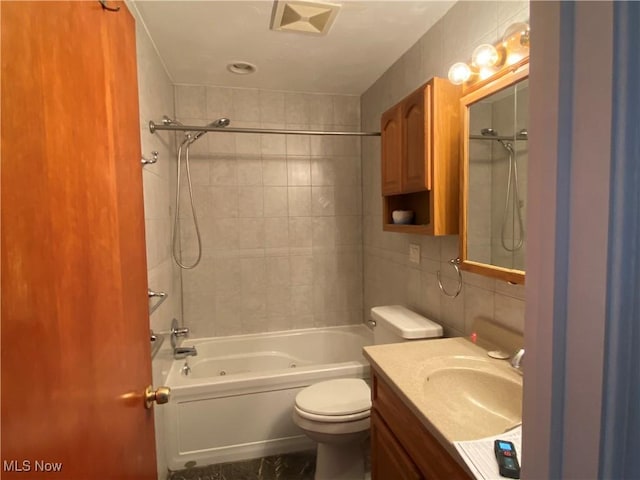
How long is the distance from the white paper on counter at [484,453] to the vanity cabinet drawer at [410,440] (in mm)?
65

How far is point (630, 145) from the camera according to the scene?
0.32m

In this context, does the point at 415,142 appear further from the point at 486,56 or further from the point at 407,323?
the point at 407,323

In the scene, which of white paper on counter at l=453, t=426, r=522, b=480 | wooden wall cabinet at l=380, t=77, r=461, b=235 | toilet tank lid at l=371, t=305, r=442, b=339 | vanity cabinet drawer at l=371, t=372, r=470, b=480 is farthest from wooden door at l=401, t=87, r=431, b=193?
white paper on counter at l=453, t=426, r=522, b=480

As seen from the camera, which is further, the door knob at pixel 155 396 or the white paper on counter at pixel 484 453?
the door knob at pixel 155 396

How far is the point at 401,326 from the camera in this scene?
1721 millimetres

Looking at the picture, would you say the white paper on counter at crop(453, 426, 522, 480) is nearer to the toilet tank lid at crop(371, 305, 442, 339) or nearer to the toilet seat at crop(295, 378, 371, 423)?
the toilet tank lid at crop(371, 305, 442, 339)

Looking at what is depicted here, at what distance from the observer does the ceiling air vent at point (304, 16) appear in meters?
1.57

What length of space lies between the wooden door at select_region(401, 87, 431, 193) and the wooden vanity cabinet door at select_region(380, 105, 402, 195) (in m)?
0.04

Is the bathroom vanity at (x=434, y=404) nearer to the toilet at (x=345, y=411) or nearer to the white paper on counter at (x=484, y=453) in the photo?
the white paper on counter at (x=484, y=453)

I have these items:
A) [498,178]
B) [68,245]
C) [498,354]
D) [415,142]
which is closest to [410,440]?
[498,354]

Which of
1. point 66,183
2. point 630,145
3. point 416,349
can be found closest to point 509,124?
point 416,349

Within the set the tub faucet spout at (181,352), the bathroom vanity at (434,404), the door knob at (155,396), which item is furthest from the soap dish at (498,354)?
the tub faucet spout at (181,352)

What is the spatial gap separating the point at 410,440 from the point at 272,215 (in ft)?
6.45

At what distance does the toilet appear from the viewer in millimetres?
1697
